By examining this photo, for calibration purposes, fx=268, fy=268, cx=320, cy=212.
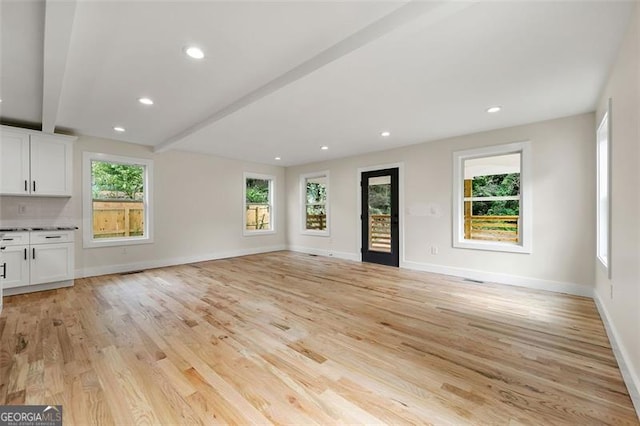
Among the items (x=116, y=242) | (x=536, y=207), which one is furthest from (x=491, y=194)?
(x=116, y=242)

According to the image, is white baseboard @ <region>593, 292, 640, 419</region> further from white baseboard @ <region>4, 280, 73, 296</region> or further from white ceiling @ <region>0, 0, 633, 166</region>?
white baseboard @ <region>4, 280, 73, 296</region>

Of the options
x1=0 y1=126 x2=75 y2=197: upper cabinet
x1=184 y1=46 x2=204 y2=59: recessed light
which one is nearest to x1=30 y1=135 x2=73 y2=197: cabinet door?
x1=0 y1=126 x2=75 y2=197: upper cabinet

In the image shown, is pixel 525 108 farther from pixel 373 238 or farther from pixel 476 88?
pixel 373 238

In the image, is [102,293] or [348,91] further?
[102,293]

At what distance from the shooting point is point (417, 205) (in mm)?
5062

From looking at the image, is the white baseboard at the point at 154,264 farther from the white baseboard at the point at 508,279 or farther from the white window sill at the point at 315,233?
the white baseboard at the point at 508,279

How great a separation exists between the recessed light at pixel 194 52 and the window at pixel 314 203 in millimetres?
4566

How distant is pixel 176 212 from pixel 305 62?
4.52 m

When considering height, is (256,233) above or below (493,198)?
below

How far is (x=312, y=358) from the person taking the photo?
2031 mm

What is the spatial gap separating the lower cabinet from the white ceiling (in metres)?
1.59

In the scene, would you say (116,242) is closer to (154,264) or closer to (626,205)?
(154,264)

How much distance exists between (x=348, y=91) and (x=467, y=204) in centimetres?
367

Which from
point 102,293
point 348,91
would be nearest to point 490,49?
point 348,91
